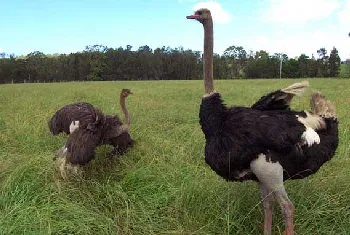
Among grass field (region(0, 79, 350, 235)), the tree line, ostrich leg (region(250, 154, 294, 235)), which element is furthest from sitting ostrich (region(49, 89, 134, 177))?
the tree line

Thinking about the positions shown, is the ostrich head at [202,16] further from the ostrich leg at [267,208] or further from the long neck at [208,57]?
the ostrich leg at [267,208]

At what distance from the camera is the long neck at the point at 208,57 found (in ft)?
11.4

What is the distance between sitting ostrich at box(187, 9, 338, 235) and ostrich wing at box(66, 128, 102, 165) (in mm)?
1657

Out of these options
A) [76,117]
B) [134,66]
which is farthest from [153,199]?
[134,66]

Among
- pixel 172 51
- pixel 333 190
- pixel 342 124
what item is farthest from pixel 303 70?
pixel 333 190

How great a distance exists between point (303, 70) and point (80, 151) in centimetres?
4961

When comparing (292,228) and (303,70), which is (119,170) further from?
(303,70)

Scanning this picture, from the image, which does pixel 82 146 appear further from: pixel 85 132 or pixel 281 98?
pixel 281 98

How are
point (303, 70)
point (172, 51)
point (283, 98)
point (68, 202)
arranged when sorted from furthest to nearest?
point (172, 51) < point (303, 70) < point (68, 202) < point (283, 98)

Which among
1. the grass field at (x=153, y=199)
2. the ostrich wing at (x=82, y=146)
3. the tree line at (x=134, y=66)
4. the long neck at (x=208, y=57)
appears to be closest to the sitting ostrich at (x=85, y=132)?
the ostrich wing at (x=82, y=146)

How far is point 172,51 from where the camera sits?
64.9m

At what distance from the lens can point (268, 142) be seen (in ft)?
9.70

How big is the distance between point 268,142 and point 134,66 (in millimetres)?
57343

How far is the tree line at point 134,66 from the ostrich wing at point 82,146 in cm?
4944
